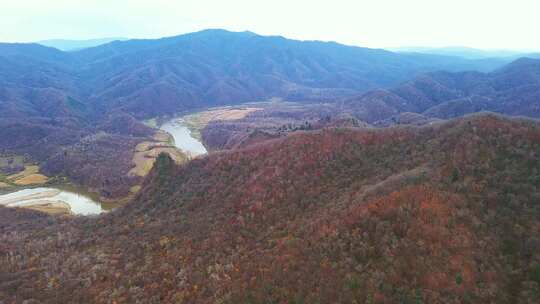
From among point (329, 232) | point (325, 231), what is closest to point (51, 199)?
point (325, 231)

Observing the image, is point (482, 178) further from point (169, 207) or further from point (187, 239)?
point (169, 207)

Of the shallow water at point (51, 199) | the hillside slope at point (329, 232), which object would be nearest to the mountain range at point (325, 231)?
the hillside slope at point (329, 232)

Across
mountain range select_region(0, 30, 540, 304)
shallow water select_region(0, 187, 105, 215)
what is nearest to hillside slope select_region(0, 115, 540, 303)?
mountain range select_region(0, 30, 540, 304)

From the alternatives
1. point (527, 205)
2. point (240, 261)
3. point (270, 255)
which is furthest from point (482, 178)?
point (240, 261)

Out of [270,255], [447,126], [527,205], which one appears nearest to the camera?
[527,205]

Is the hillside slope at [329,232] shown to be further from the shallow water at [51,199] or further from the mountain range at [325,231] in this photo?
the shallow water at [51,199]

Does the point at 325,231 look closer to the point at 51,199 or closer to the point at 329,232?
the point at 329,232

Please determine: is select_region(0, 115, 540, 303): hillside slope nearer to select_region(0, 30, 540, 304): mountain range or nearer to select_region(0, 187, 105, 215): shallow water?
select_region(0, 30, 540, 304): mountain range
